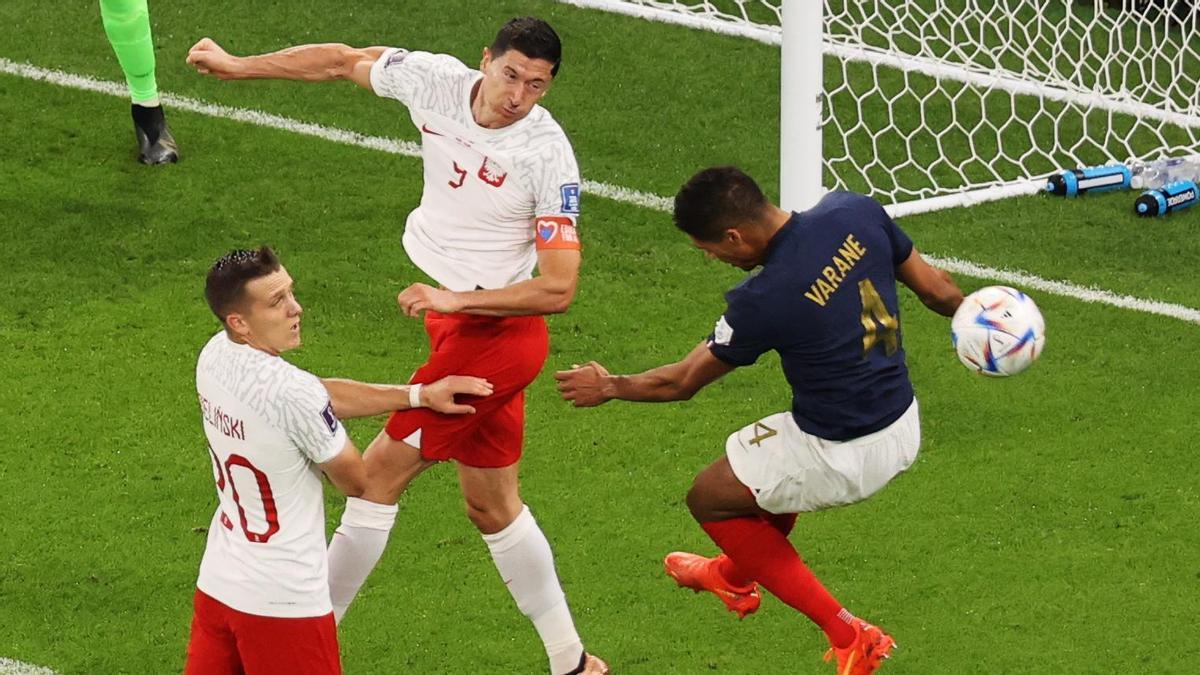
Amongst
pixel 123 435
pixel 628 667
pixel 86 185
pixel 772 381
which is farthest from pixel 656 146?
pixel 628 667

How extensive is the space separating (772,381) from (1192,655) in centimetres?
239

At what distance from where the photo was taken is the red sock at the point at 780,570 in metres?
5.63

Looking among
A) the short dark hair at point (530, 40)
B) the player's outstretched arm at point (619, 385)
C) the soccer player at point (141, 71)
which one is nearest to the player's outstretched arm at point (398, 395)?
the player's outstretched arm at point (619, 385)

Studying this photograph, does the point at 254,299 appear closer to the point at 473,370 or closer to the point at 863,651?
the point at 473,370

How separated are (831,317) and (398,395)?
4.01ft

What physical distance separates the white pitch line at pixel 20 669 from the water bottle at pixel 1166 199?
230 inches

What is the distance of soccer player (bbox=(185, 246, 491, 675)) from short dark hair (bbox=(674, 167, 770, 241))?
Result: 112 centimetres

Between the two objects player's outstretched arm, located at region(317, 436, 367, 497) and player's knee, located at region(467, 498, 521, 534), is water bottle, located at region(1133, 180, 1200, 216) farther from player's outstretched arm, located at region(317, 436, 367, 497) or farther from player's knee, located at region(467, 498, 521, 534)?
player's outstretched arm, located at region(317, 436, 367, 497)

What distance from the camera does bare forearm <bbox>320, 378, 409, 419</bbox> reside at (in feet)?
17.1

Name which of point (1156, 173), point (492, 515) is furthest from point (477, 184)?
point (1156, 173)

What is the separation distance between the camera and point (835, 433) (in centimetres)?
546

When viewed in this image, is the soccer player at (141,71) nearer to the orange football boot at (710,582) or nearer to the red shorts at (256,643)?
the orange football boot at (710,582)

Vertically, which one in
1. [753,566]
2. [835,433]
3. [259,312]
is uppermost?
[259,312]

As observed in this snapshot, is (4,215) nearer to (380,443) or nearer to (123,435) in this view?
(123,435)
